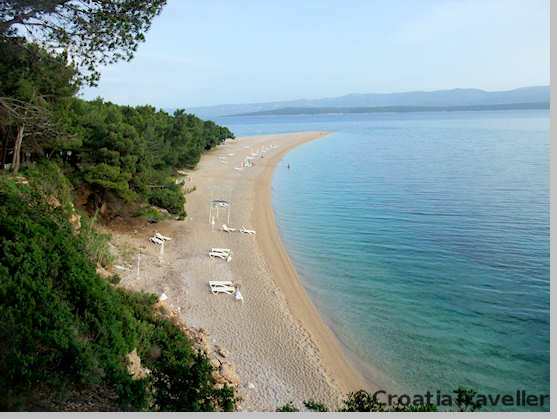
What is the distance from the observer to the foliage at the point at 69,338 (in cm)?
579

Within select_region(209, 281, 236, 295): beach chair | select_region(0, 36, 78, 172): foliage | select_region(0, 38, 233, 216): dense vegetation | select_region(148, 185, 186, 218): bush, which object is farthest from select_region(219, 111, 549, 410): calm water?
select_region(0, 36, 78, 172): foliage

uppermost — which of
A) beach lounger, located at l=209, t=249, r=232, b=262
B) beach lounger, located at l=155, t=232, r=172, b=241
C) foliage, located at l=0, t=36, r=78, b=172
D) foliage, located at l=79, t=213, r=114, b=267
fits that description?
foliage, located at l=0, t=36, r=78, b=172

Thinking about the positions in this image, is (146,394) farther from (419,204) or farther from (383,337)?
(419,204)

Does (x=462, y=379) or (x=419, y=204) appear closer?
(x=462, y=379)

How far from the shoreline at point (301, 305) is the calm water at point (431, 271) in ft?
1.31

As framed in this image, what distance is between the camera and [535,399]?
37.4 feet

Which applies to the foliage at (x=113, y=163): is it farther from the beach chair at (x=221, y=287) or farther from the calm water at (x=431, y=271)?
the calm water at (x=431, y=271)

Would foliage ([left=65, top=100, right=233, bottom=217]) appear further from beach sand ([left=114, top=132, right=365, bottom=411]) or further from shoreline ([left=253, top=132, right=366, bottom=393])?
shoreline ([left=253, top=132, right=366, bottom=393])

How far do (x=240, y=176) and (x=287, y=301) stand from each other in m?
26.6

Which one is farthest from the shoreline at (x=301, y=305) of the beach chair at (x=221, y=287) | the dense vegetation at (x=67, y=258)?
the dense vegetation at (x=67, y=258)

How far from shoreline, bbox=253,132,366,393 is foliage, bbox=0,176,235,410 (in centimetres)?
514

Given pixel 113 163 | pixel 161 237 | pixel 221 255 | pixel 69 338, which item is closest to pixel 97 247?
pixel 113 163

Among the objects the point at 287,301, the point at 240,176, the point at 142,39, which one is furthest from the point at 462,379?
the point at 240,176

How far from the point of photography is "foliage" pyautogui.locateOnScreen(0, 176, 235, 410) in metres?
5.79
